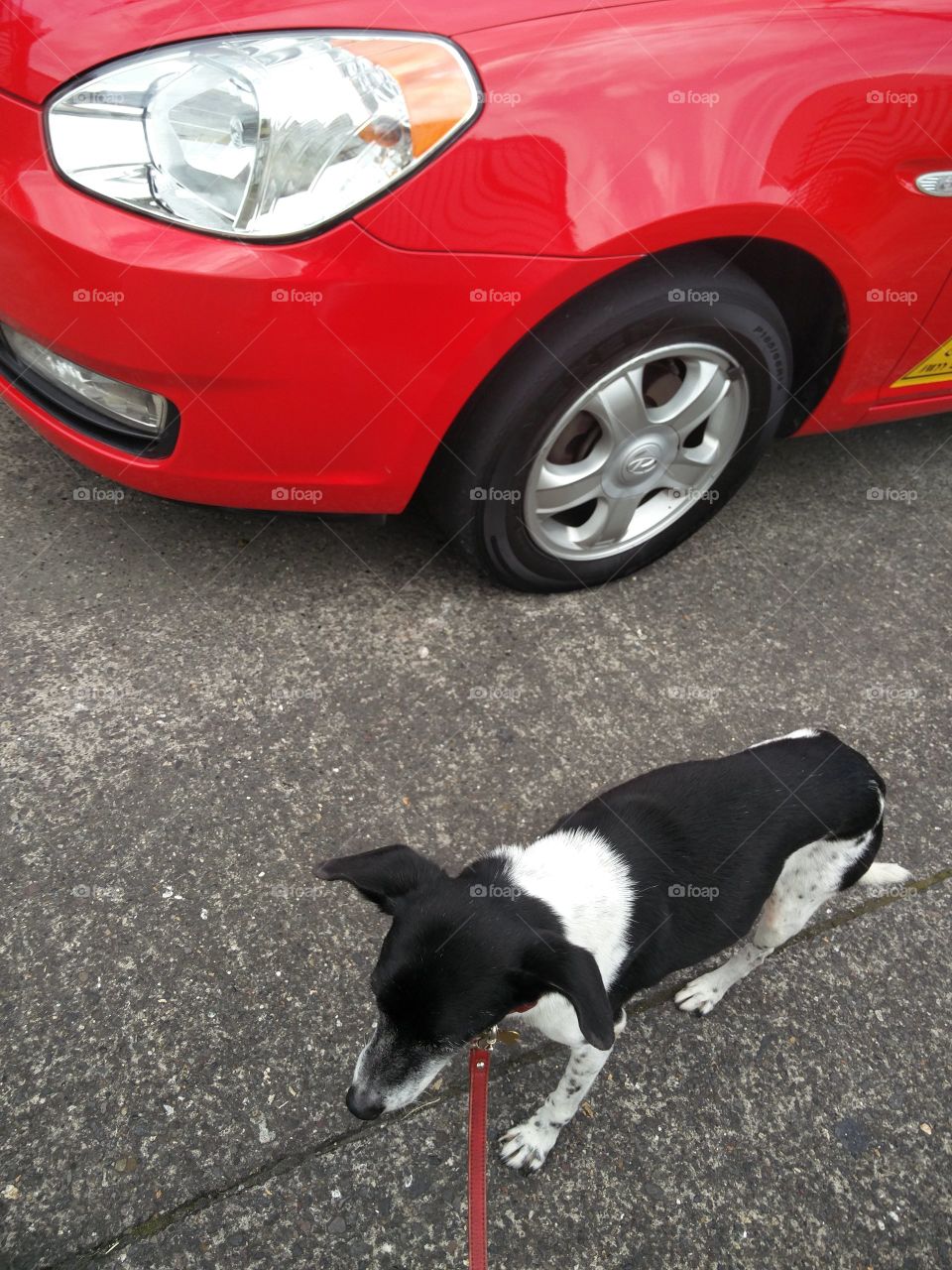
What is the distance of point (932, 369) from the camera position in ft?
9.52

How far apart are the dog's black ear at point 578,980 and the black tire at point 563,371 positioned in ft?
4.32

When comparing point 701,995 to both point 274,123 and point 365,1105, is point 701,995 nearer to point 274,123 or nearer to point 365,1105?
point 365,1105

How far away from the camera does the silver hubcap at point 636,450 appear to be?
246cm

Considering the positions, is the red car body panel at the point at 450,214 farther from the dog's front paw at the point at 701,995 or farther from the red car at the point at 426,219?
the dog's front paw at the point at 701,995

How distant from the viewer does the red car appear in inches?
76.5

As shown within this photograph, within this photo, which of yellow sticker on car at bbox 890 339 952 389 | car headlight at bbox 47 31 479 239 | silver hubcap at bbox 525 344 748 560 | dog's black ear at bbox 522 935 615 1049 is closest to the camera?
dog's black ear at bbox 522 935 615 1049

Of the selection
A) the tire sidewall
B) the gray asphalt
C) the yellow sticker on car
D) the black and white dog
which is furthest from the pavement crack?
the yellow sticker on car

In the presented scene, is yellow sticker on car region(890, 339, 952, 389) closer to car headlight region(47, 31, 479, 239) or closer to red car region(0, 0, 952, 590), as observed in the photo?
red car region(0, 0, 952, 590)

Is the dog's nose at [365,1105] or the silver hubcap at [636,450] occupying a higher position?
the silver hubcap at [636,450]

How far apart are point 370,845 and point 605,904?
72 centimetres

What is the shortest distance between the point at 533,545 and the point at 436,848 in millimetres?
911

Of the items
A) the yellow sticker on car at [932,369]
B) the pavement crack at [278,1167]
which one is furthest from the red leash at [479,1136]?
the yellow sticker on car at [932,369]

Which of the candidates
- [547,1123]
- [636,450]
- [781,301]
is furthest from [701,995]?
[781,301]

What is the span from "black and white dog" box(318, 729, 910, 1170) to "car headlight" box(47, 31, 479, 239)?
1.37m
